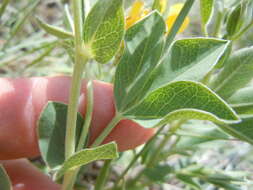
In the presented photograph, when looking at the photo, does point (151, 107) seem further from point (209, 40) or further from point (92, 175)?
point (92, 175)

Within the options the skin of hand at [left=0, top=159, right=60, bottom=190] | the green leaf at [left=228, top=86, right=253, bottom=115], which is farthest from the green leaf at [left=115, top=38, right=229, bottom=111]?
the skin of hand at [left=0, top=159, right=60, bottom=190]

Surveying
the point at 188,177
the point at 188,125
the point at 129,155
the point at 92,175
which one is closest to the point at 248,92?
the point at 188,125

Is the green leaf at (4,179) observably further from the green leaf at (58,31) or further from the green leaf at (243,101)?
the green leaf at (243,101)

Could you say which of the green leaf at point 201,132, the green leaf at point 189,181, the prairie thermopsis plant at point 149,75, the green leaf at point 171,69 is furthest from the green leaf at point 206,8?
the green leaf at point 189,181

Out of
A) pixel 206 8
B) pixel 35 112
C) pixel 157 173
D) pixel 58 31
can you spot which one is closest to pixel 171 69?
pixel 206 8

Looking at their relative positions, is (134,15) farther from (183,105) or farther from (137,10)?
(183,105)

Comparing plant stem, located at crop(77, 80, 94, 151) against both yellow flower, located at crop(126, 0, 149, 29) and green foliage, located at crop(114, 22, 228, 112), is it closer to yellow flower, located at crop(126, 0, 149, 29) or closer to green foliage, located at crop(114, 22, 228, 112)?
green foliage, located at crop(114, 22, 228, 112)
